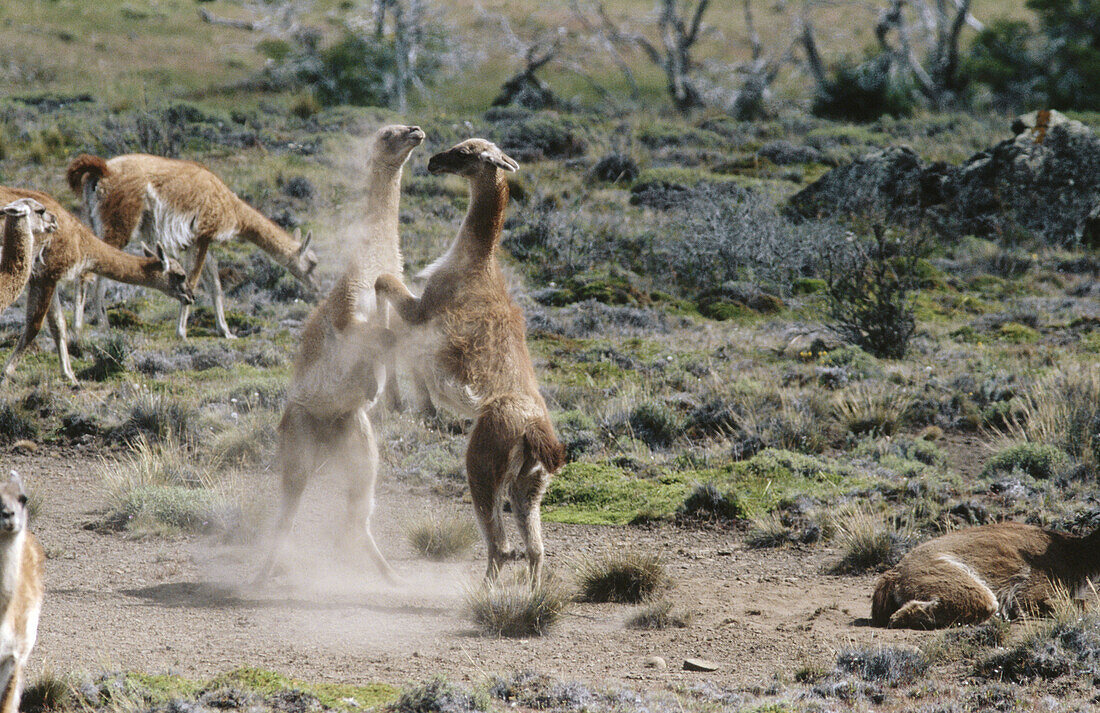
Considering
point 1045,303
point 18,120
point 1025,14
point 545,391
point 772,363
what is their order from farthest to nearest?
point 1025,14 → point 18,120 → point 1045,303 → point 772,363 → point 545,391

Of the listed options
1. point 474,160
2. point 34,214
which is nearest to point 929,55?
point 34,214

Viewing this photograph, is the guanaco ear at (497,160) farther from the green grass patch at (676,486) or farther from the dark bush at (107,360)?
the dark bush at (107,360)

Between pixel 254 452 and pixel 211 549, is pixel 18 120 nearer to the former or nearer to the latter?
pixel 254 452

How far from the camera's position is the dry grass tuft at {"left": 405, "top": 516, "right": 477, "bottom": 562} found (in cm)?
726

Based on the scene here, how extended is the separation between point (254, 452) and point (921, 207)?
15.9 metres

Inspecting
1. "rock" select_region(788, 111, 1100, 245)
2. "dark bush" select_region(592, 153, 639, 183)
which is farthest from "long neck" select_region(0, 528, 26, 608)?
"dark bush" select_region(592, 153, 639, 183)

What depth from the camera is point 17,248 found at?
9.59 meters

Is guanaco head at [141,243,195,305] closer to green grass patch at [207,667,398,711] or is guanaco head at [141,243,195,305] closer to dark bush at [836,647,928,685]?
green grass patch at [207,667,398,711]

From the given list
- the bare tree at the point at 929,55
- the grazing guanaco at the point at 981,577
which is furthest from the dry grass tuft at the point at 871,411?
the bare tree at the point at 929,55

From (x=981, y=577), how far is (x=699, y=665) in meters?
1.66

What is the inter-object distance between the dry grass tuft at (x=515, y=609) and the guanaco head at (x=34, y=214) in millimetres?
5924

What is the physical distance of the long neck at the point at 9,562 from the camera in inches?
132

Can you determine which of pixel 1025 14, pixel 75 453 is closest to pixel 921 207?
pixel 75 453

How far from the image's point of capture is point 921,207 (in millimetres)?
20969
